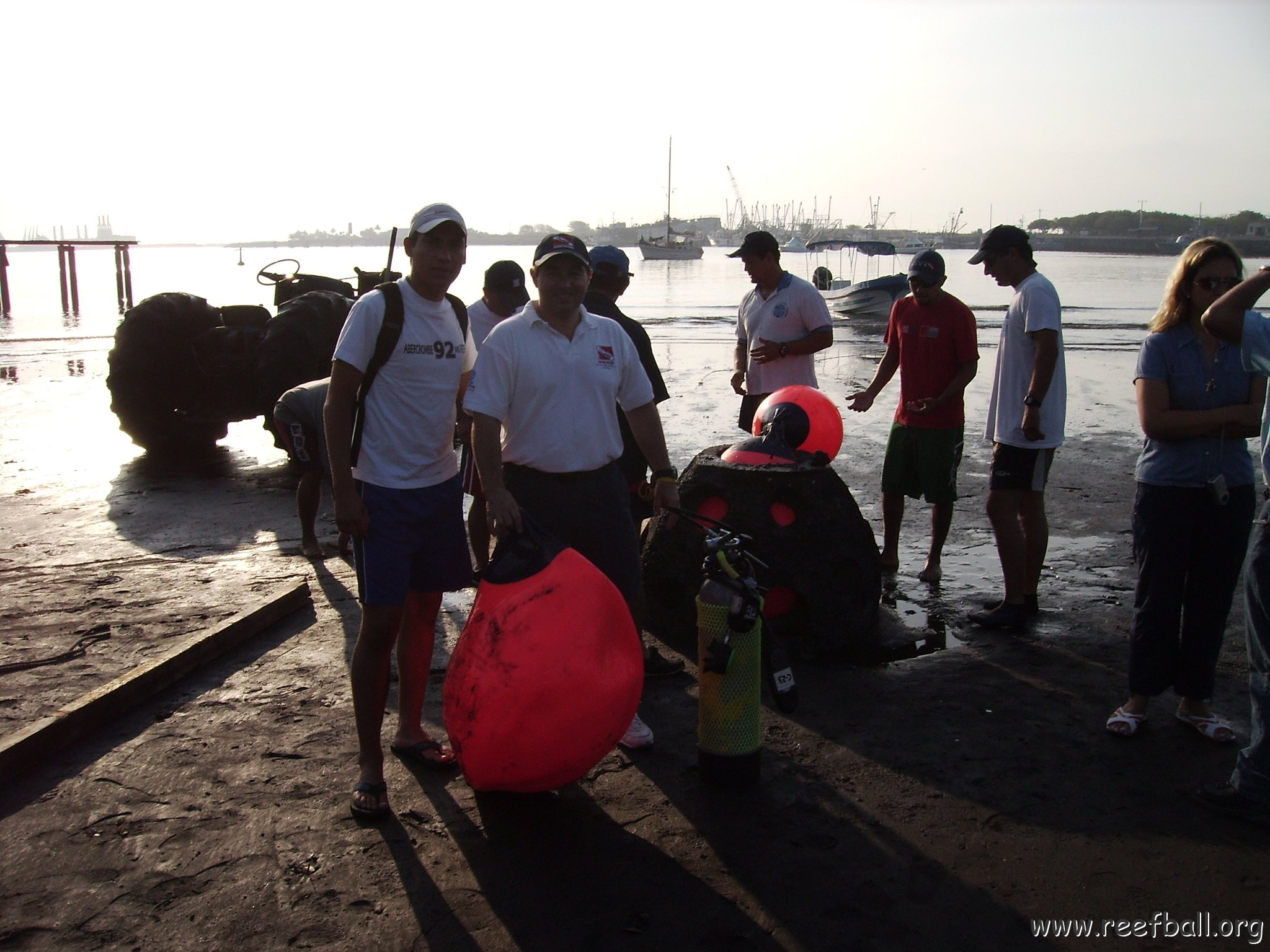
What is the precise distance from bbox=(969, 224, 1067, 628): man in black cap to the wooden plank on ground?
159 inches

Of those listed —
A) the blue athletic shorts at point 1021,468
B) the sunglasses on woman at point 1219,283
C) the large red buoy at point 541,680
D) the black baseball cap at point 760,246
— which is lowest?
the large red buoy at point 541,680

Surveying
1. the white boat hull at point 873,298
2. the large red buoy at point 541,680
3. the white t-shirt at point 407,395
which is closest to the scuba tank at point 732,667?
the large red buoy at point 541,680

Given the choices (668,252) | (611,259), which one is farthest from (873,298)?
(668,252)

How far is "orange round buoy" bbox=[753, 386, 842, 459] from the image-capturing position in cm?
593

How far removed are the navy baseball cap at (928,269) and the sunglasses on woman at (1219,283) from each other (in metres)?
2.29

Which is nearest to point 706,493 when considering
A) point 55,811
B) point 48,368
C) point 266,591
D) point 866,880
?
point 866,880

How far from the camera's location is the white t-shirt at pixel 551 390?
3.71 m

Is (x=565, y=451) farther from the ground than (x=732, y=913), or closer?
farther from the ground

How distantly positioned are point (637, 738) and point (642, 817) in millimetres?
547

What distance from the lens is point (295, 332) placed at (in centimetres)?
978

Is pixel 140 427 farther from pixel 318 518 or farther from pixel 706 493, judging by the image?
pixel 706 493

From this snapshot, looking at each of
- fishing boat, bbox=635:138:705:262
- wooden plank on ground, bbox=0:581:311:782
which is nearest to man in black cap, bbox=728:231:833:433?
wooden plank on ground, bbox=0:581:311:782

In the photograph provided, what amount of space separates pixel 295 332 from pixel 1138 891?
885cm

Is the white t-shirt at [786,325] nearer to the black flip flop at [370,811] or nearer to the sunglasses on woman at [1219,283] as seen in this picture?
the sunglasses on woman at [1219,283]
